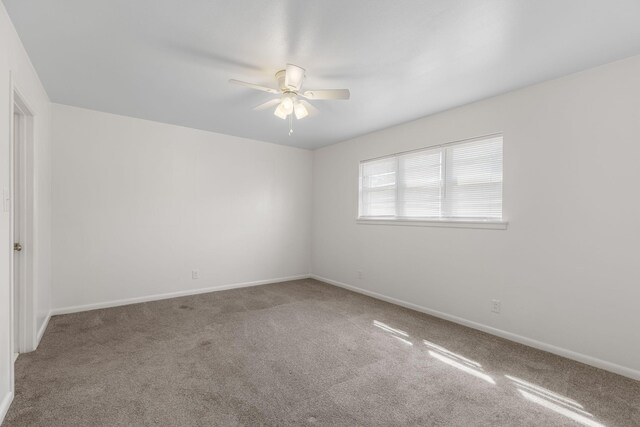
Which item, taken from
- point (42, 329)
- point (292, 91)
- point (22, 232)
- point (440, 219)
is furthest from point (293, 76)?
point (42, 329)

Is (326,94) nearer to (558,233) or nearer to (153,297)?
(558,233)

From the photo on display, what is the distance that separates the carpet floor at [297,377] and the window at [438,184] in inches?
54.3

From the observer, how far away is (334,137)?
4918mm

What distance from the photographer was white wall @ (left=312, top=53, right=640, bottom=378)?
7.88 feet

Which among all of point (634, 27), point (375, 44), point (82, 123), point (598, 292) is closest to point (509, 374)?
point (598, 292)

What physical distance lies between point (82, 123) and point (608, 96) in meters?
5.49

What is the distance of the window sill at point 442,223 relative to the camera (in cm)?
317

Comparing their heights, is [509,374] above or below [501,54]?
below

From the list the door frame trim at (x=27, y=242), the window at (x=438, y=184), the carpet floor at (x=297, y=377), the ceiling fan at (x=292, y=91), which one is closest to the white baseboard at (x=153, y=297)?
the carpet floor at (x=297, y=377)

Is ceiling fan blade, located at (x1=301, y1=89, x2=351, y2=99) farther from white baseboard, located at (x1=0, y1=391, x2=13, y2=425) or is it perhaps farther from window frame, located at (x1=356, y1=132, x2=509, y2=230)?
white baseboard, located at (x1=0, y1=391, x2=13, y2=425)

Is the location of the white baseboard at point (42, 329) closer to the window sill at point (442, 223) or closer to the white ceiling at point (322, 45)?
the white ceiling at point (322, 45)

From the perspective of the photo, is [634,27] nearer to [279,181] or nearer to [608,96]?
[608,96]

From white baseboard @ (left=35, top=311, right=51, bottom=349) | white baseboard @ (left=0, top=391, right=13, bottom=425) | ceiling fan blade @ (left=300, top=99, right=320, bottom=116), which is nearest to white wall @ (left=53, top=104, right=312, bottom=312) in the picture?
white baseboard @ (left=35, top=311, right=51, bottom=349)

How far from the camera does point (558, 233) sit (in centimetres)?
274
